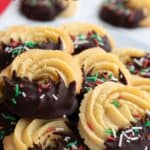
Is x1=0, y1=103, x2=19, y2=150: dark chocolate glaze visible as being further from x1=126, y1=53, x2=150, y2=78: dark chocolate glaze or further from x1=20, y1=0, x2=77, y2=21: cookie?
x1=20, y1=0, x2=77, y2=21: cookie

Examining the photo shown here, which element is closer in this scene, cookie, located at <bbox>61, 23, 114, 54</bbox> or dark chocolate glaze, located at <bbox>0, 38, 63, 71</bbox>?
dark chocolate glaze, located at <bbox>0, 38, 63, 71</bbox>

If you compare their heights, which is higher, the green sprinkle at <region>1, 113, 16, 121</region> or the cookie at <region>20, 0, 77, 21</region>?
the green sprinkle at <region>1, 113, 16, 121</region>

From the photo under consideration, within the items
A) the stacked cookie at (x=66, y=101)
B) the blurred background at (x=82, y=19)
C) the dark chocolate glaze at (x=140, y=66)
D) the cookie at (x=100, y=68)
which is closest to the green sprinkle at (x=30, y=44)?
the stacked cookie at (x=66, y=101)

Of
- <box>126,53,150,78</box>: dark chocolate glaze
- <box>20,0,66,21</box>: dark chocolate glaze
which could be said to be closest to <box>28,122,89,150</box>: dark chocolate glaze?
<box>126,53,150,78</box>: dark chocolate glaze

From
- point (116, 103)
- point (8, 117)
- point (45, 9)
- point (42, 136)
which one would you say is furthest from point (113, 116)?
point (45, 9)

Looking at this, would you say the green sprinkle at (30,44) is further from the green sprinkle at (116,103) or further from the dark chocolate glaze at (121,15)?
the dark chocolate glaze at (121,15)

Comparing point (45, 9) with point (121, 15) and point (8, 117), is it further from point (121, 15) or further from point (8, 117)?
point (8, 117)
